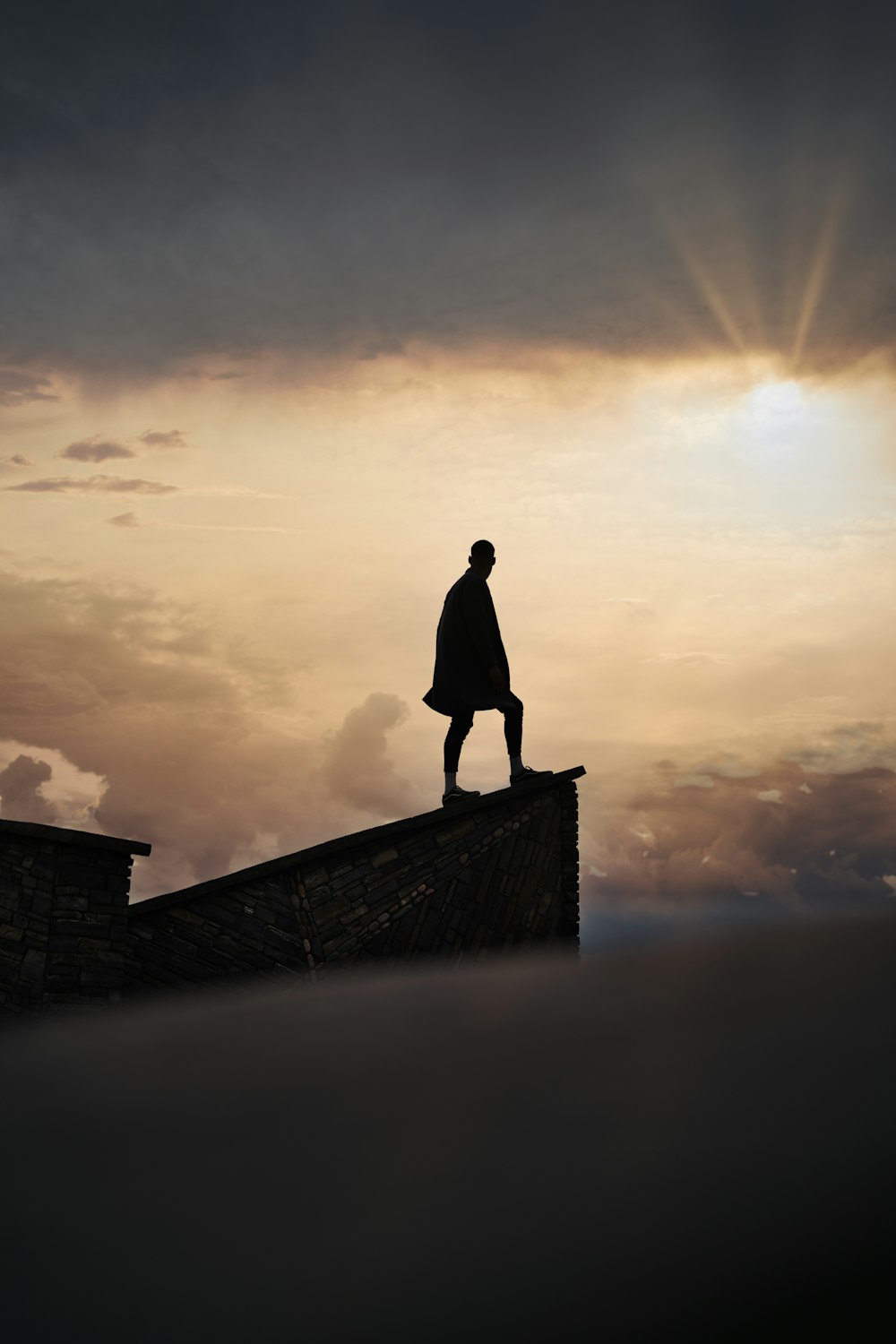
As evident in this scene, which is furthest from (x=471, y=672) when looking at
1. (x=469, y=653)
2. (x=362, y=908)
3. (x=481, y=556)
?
(x=362, y=908)

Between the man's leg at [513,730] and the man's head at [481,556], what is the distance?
4.63ft

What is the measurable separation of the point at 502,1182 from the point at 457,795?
9.04m

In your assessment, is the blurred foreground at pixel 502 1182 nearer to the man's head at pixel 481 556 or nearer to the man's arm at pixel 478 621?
the man's arm at pixel 478 621

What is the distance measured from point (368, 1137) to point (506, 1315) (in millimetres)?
705

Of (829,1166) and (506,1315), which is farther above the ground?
(829,1166)

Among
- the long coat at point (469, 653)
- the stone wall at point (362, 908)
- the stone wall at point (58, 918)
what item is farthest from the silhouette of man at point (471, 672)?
the stone wall at point (58, 918)

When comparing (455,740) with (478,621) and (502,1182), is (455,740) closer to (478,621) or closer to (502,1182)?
(478,621)

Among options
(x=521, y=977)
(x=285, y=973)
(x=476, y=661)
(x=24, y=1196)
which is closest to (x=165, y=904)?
(x=285, y=973)

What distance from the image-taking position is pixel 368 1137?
2105mm

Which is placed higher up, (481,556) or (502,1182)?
(481,556)

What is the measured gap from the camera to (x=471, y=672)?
11008mm

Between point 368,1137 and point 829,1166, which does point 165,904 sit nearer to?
point 368,1137

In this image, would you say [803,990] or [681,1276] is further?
[803,990]

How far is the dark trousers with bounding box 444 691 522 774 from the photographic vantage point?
431 inches
